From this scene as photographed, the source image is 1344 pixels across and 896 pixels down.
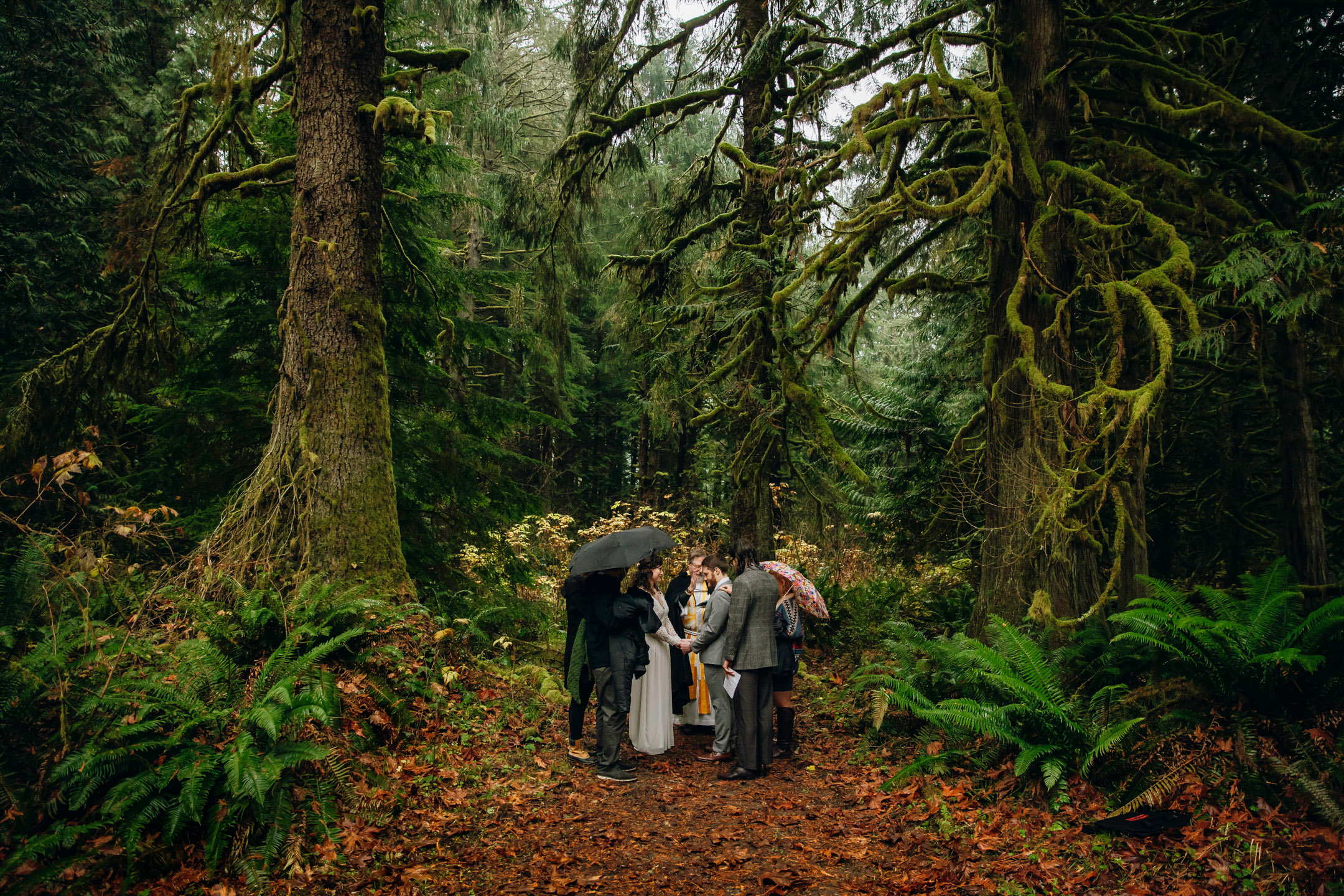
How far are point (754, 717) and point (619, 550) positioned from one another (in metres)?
1.98

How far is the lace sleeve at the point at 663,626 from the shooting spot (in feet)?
22.4

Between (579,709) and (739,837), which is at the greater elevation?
(579,709)

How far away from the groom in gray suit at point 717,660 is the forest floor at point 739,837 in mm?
397

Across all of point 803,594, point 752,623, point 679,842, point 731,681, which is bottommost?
point 679,842

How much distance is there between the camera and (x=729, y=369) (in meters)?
7.54

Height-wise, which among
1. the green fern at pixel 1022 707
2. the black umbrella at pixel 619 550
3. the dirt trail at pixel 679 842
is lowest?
the dirt trail at pixel 679 842

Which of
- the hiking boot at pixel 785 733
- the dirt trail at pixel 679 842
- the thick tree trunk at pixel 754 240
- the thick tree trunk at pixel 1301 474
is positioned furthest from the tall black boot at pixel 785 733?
the thick tree trunk at pixel 1301 474

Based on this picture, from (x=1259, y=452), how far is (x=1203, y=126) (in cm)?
602

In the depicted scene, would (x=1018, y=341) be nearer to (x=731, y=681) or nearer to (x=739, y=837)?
(x=731, y=681)

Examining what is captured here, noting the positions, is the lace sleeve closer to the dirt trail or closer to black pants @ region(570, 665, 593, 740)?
black pants @ region(570, 665, 593, 740)

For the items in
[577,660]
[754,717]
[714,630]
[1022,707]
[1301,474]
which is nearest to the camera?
[1022,707]

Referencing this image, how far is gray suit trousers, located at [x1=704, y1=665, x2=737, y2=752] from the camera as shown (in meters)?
6.79

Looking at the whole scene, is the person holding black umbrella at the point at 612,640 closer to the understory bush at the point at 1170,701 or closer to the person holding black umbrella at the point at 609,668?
the person holding black umbrella at the point at 609,668

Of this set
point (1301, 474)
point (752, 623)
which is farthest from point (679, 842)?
point (1301, 474)
